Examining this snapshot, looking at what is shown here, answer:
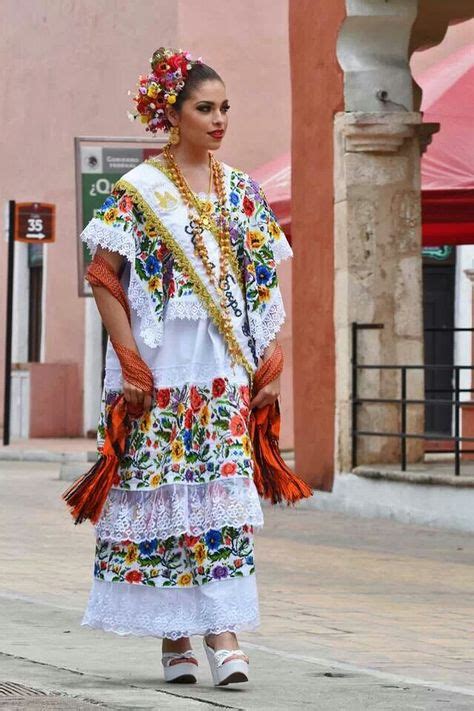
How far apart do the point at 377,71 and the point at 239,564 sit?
953 cm

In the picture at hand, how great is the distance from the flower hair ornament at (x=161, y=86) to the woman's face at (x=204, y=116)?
0.20ft

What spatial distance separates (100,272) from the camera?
7.33 metres

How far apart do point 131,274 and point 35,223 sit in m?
21.8

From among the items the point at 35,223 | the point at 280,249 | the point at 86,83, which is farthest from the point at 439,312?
the point at 280,249

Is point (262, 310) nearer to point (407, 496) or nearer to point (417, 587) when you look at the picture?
point (417, 587)

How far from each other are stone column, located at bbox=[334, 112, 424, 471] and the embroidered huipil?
8.74m

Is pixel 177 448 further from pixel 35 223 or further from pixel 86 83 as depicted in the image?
pixel 86 83

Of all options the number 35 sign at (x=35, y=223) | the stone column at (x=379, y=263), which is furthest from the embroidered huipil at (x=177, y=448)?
the number 35 sign at (x=35, y=223)

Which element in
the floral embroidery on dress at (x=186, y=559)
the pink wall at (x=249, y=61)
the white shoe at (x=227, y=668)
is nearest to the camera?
the white shoe at (x=227, y=668)

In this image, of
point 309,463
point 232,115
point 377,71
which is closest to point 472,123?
point 377,71

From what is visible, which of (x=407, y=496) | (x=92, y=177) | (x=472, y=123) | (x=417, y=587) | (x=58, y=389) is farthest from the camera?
(x=58, y=389)

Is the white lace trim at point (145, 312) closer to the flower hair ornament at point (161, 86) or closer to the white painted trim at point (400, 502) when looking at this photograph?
the flower hair ornament at point (161, 86)

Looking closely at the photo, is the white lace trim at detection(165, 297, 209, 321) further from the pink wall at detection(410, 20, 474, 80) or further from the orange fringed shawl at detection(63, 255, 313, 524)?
the pink wall at detection(410, 20, 474, 80)

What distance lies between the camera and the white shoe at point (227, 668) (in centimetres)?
701
